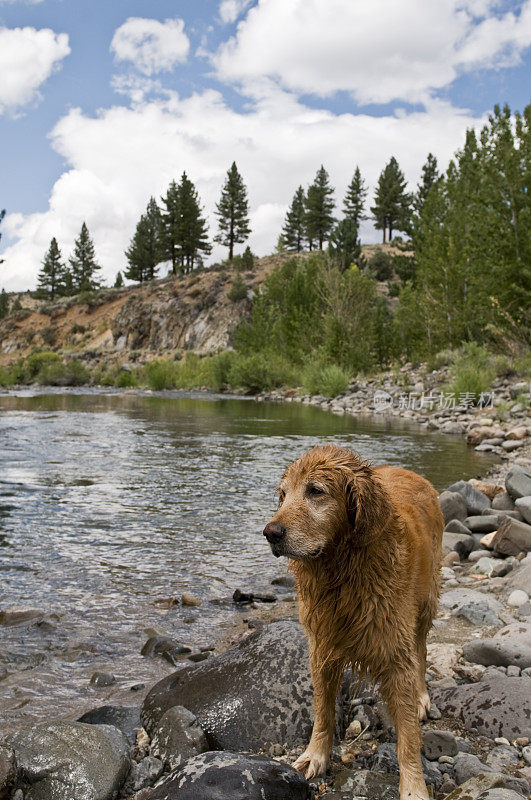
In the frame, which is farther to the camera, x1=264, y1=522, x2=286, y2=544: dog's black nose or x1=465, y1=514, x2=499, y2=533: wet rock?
x1=465, y1=514, x2=499, y2=533: wet rock

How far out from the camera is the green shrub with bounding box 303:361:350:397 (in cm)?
3784

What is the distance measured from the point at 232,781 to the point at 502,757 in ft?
5.03

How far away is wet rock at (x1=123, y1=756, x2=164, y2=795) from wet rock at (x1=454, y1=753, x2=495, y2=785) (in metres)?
1.65

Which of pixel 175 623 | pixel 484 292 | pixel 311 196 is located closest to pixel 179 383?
pixel 484 292

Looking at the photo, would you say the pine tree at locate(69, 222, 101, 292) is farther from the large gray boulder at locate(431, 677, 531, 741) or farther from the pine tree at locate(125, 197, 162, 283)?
the large gray boulder at locate(431, 677, 531, 741)

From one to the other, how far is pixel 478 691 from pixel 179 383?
5210 cm

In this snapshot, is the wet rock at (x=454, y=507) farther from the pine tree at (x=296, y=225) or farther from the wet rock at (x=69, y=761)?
the pine tree at (x=296, y=225)

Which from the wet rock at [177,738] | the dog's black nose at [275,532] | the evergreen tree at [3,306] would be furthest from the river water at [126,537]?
the evergreen tree at [3,306]

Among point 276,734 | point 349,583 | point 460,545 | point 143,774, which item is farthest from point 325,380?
point 349,583

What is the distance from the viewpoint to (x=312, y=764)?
127 inches

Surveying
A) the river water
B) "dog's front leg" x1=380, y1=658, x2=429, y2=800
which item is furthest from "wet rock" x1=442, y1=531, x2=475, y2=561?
"dog's front leg" x1=380, y1=658, x2=429, y2=800

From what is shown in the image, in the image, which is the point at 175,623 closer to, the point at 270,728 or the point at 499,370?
the point at 270,728

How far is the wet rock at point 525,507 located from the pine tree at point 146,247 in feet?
287

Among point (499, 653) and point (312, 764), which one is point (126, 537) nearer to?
point (499, 653)
